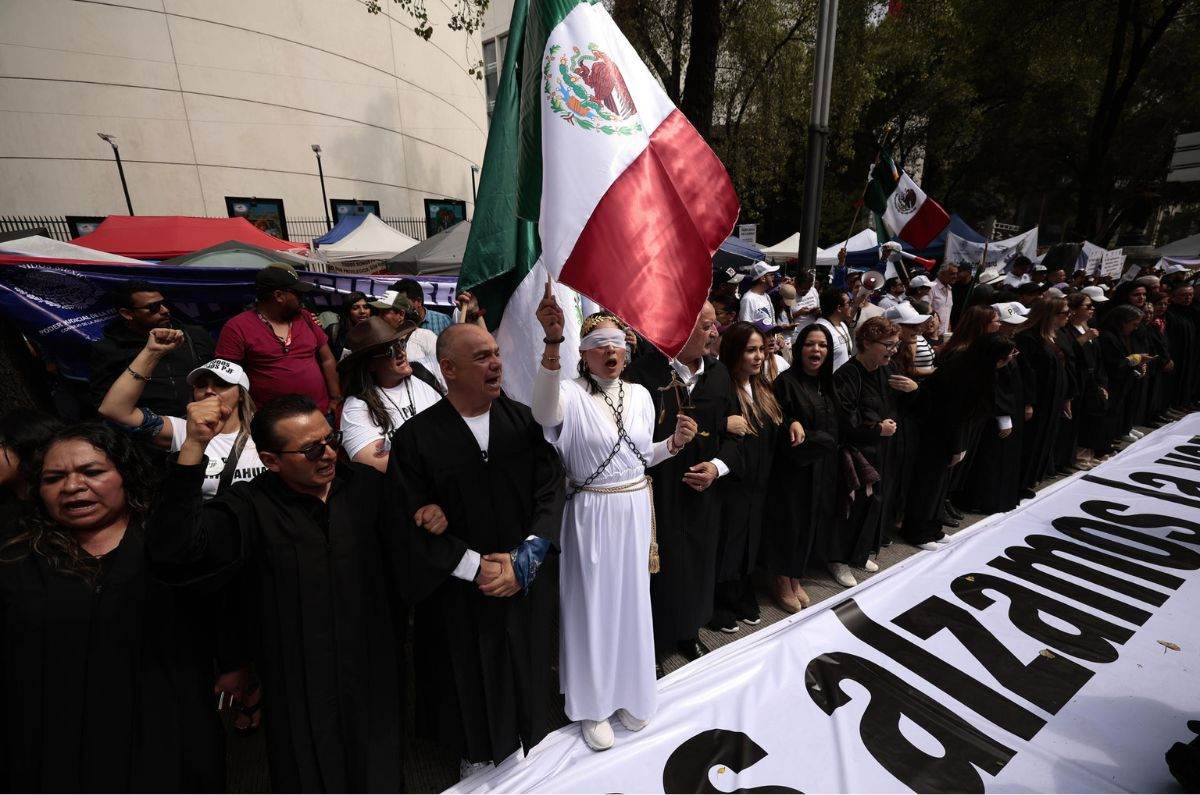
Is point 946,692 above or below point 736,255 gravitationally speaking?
below

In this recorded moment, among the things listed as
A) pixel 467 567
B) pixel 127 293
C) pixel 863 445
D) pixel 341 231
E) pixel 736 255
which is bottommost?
pixel 863 445

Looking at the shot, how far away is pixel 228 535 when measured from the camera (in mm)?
1831

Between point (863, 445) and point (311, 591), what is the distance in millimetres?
3642

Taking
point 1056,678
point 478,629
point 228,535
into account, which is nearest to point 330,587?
point 228,535

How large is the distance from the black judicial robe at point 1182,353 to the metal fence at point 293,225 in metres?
22.4

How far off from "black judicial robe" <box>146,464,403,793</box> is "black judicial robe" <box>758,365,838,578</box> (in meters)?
2.72

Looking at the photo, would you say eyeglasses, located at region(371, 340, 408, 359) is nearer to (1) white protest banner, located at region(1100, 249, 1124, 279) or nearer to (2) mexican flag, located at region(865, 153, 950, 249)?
(2) mexican flag, located at region(865, 153, 950, 249)

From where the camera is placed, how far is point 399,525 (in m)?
2.15

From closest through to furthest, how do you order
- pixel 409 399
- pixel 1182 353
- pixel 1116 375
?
pixel 409 399 → pixel 1116 375 → pixel 1182 353

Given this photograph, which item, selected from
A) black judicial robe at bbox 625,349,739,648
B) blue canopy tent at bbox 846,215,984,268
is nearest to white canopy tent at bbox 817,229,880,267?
blue canopy tent at bbox 846,215,984,268

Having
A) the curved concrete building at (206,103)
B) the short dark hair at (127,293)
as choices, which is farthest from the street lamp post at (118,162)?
the short dark hair at (127,293)

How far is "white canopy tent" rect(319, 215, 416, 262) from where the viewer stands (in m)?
13.7

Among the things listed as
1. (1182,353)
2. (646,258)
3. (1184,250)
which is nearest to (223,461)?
(646,258)

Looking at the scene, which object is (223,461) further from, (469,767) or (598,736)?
(598,736)
